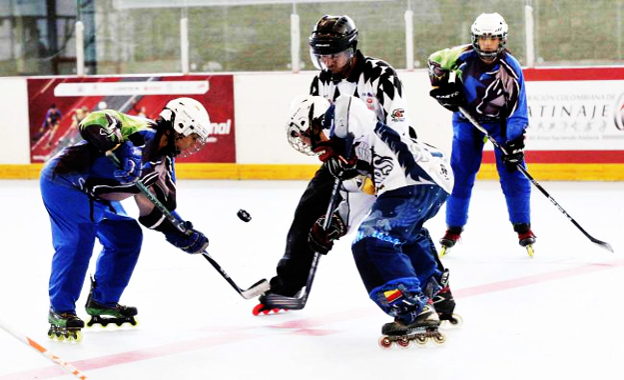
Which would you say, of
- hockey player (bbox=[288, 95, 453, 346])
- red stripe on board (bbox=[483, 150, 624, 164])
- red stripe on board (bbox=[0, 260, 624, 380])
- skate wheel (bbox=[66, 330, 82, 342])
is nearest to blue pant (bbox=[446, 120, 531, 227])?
red stripe on board (bbox=[0, 260, 624, 380])

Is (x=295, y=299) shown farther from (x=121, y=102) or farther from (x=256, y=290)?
(x=121, y=102)

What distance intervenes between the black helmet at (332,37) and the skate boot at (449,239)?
7.06 feet

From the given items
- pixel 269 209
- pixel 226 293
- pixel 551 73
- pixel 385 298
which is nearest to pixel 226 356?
pixel 385 298

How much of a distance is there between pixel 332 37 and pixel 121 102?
22.2 feet

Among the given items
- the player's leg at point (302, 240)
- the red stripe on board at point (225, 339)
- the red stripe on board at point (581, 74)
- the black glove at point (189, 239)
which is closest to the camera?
the red stripe on board at point (225, 339)

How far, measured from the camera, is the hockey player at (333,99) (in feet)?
16.3

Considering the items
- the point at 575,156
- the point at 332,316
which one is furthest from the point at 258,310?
the point at 575,156

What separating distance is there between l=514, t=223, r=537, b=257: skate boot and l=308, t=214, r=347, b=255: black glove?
2.12 meters

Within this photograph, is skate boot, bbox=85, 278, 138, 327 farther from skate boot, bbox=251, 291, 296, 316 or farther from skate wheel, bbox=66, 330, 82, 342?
skate boot, bbox=251, 291, 296, 316

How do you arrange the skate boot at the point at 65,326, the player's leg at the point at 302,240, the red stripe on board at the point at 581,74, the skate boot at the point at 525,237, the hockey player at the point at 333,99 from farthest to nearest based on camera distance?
the red stripe on board at the point at 581,74 < the skate boot at the point at 525,237 < the player's leg at the point at 302,240 < the hockey player at the point at 333,99 < the skate boot at the point at 65,326

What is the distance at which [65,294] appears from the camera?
4605 millimetres

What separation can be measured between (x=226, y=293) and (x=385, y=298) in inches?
59.2

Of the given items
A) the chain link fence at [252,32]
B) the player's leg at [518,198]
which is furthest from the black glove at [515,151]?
the chain link fence at [252,32]

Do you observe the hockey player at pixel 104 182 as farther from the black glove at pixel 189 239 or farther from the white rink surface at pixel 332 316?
the white rink surface at pixel 332 316
